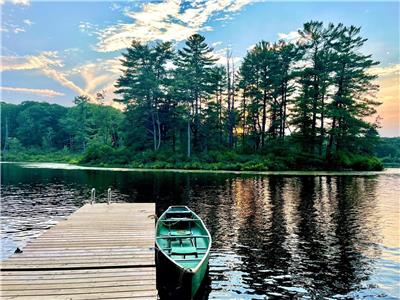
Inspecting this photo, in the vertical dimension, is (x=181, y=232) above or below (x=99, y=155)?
below

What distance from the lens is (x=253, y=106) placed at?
5828 centimetres

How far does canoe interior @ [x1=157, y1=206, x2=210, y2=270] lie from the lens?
8.64 metres

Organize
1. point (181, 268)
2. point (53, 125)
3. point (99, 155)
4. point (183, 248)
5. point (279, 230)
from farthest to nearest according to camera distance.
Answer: point (53, 125) → point (99, 155) → point (279, 230) → point (183, 248) → point (181, 268)

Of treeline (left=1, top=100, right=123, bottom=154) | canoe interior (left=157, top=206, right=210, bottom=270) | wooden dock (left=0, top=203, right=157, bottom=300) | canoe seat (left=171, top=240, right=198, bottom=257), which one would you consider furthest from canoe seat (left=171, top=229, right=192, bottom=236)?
treeline (left=1, top=100, right=123, bottom=154)

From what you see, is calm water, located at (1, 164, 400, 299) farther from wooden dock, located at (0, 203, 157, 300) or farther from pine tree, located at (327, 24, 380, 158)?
pine tree, located at (327, 24, 380, 158)

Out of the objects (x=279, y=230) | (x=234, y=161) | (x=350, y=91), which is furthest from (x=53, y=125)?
(x=279, y=230)

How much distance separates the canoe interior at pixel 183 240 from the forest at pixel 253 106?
3672cm

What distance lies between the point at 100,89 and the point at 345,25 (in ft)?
246

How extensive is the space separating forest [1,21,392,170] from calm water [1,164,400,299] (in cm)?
2350

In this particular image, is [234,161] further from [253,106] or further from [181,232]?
[181,232]

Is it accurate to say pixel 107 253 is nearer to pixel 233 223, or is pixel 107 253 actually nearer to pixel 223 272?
pixel 223 272

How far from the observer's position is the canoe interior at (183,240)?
8.64m

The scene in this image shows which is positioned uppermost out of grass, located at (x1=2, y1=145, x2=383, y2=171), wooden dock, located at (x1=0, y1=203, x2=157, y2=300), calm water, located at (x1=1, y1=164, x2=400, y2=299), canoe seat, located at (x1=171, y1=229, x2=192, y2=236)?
grass, located at (x1=2, y1=145, x2=383, y2=171)

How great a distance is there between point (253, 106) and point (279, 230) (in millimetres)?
45317
